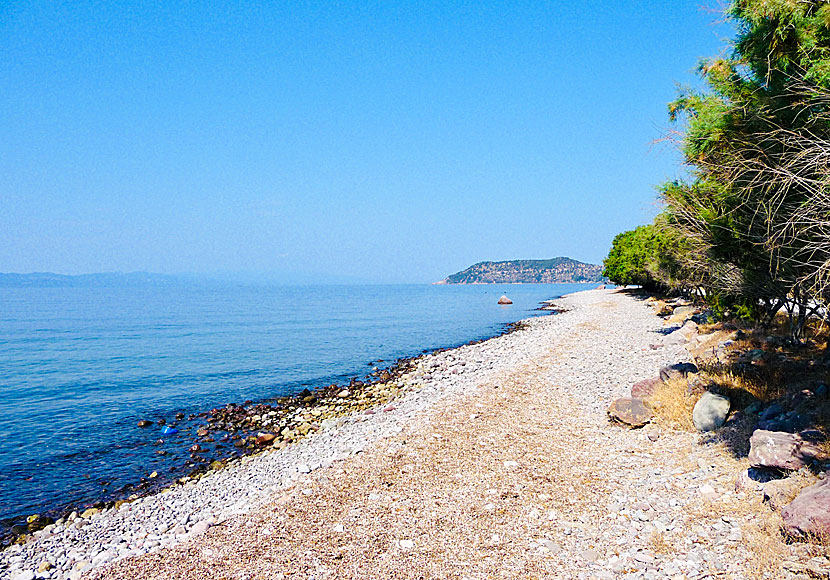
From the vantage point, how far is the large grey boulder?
436 inches

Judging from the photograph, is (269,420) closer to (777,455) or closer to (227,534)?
(227,534)

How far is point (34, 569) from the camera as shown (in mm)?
9344

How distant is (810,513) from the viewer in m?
6.55

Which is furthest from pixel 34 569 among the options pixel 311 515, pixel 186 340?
pixel 186 340

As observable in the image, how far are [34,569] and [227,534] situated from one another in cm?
396

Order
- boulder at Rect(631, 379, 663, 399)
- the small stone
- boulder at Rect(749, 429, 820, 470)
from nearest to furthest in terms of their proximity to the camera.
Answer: boulder at Rect(749, 429, 820, 470), the small stone, boulder at Rect(631, 379, 663, 399)

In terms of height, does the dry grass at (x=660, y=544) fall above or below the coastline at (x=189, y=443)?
above

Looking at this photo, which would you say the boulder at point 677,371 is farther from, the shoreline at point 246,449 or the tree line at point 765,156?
the shoreline at point 246,449

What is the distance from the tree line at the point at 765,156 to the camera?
23.1ft

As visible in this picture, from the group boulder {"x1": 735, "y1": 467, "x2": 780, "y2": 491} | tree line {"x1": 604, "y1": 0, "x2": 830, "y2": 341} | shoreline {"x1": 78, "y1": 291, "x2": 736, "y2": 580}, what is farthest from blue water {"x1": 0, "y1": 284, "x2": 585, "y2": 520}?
tree line {"x1": 604, "y1": 0, "x2": 830, "y2": 341}

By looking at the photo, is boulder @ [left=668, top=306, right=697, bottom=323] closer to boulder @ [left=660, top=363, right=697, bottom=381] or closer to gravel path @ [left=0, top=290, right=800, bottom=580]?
boulder @ [left=660, top=363, right=697, bottom=381]

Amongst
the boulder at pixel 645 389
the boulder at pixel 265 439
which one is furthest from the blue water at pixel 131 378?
the boulder at pixel 645 389

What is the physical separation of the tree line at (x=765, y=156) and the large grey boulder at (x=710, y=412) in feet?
9.78

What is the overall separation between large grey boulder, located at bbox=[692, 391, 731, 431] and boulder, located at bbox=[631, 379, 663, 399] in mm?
2280
